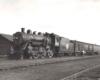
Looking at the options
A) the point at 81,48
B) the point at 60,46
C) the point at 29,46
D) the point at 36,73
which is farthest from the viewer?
the point at 81,48

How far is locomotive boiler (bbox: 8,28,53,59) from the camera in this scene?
19062 mm

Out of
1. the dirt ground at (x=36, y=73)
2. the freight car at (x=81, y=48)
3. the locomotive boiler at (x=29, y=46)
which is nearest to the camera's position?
the dirt ground at (x=36, y=73)

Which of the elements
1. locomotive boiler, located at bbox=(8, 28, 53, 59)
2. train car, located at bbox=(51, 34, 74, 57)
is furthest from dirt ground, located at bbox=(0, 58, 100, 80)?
train car, located at bbox=(51, 34, 74, 57)

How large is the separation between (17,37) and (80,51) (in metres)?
14.9

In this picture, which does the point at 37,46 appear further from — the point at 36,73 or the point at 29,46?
the point at 36,73

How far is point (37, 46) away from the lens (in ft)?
69.6

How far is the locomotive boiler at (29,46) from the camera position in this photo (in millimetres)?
19062

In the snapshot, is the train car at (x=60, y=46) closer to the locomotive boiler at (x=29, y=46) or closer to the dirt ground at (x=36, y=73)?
the locomotive boiler at (x=29, y=46)

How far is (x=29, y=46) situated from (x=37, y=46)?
206cm

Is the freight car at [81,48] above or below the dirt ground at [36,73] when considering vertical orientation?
above

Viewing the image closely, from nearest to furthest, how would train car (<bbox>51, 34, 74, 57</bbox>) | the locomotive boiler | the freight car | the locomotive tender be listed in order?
1. the locomotive boiler
2. the locomotive tender
3. train car (<bbox>51, 34, 74, 57</bbox>)
4. the freight car

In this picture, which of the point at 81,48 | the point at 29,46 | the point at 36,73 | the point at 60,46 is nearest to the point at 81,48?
the point at 81,48

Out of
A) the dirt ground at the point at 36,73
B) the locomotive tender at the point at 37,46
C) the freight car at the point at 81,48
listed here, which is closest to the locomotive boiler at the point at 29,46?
the locomotive tender at the point at 37,46

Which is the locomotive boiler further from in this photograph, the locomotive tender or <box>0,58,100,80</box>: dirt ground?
<box>0,58,100,80</box>: dirt ground
